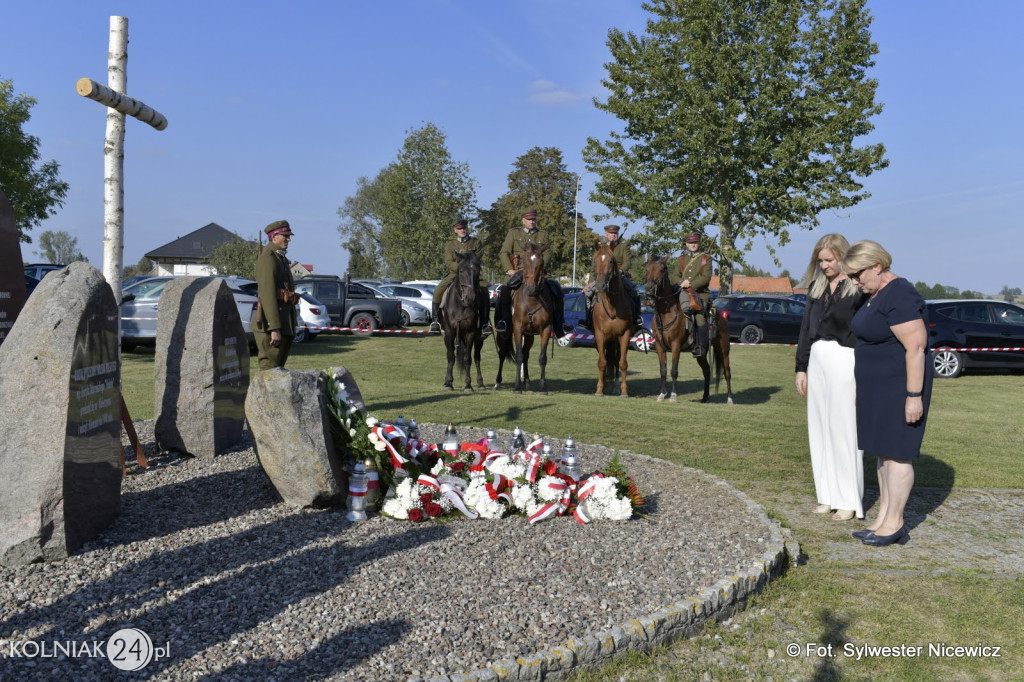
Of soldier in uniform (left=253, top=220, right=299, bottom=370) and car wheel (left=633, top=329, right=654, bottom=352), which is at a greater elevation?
soldier in uniform (left=253, top=220, right=299, bottom=370)

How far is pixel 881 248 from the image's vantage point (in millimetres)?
6109

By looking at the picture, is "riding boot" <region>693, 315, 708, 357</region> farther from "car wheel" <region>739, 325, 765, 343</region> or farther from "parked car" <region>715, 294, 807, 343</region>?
"car wheel" <region>739, 325, 765, 343</region>

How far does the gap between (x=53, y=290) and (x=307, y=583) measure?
230cm

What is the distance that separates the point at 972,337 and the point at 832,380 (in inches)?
624

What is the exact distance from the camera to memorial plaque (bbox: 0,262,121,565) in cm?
462

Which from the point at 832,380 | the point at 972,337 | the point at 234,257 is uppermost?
the point at 234,257

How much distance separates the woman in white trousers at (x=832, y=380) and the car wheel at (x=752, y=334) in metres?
20.7

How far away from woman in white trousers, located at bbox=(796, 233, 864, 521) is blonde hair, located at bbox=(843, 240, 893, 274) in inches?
22.3

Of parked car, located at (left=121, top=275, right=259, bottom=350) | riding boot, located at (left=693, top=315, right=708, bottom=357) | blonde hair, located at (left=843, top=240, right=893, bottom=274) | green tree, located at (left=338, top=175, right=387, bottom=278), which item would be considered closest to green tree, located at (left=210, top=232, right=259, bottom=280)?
green tree, located at (left=338, top=175, right=387, bottom=278)

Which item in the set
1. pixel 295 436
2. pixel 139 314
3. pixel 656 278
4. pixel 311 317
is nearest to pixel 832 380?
pixel 295 436

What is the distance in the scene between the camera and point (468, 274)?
47.9 ft

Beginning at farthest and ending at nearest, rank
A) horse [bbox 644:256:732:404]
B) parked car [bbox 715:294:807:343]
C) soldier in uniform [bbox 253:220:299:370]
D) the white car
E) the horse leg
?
parked car [bbox 715:294:807:343], the white car, the horse leg, horse [bbox 644:256:732:404], soldier in uniform [bbox 253:220:299:370]

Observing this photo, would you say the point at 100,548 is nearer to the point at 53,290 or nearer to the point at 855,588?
the point at 53,290

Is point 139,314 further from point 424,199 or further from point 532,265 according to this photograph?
point 424,199
